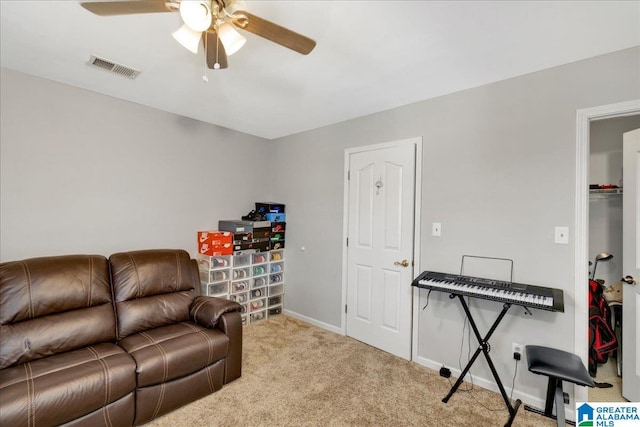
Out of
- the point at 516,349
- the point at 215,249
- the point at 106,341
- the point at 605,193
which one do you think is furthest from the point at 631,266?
the point at 106,341

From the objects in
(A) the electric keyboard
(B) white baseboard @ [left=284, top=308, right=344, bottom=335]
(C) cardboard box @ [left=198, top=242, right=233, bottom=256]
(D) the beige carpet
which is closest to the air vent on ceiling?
(C) cardboard box @ [left=198, top=242, right=233, bottom=256]

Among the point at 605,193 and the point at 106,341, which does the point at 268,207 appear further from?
the point at 605,193

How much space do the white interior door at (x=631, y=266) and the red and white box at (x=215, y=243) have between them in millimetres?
3531

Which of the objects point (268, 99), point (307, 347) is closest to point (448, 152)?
point (268, 99)

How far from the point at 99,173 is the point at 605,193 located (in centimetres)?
465

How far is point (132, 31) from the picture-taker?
1.80 meters

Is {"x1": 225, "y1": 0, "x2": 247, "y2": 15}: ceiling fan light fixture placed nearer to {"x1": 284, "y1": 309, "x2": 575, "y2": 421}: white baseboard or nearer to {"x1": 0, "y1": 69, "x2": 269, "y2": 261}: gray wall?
{"x1": 0, "y1": 69, "x2": 269, "y2": 261}: gray wall

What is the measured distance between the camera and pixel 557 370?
1.72 meters

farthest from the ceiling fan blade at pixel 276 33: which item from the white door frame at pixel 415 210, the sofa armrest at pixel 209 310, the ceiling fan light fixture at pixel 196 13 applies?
the sofa armrest at pixel 209 310

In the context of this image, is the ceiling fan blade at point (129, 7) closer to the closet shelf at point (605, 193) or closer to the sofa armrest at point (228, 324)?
the sofa armrest at point (228, 324)

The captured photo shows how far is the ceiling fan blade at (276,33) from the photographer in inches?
53.0

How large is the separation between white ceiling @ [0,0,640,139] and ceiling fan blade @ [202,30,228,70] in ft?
0.81

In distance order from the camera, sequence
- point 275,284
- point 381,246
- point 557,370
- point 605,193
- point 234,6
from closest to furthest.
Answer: point 234,6 < point 557,370 < point 605,193 < point 381,246 < point 275,284

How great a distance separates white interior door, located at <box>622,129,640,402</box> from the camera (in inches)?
82.1
